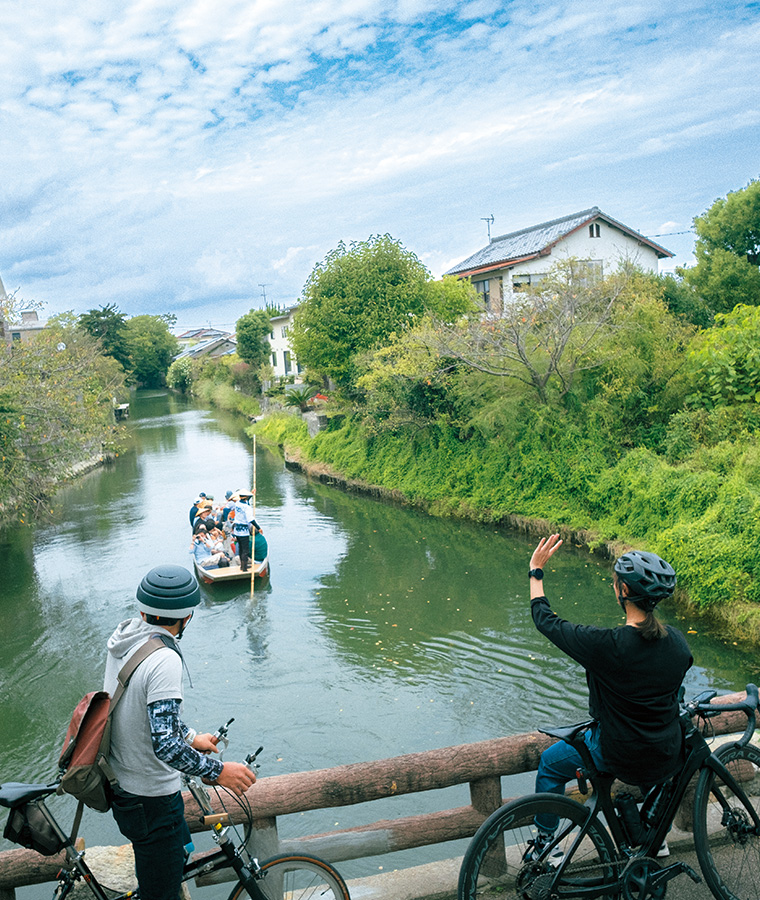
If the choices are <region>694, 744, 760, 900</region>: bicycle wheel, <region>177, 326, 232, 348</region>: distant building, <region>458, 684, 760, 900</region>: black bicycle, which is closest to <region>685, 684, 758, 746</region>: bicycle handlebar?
<region>458, 684, 760, 900</region>: black bicycle

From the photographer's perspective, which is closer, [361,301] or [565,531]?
[565,531]

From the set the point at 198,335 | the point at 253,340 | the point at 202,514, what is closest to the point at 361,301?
the point at 202,514

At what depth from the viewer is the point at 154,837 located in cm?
291

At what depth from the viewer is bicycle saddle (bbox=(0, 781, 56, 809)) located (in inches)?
113

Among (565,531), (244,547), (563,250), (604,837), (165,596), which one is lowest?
(565,531)

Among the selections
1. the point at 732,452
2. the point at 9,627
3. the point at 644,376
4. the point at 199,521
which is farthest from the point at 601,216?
the point at 9,627

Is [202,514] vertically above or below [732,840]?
below

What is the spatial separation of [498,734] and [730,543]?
5.33 m

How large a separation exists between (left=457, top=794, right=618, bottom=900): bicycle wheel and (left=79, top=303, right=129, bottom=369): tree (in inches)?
2582

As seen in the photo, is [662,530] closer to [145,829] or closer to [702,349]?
[702,349]

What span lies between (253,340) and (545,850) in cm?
5457

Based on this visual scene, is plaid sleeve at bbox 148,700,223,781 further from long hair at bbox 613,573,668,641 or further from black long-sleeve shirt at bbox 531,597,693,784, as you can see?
long hair at bbox 613,573,668,641

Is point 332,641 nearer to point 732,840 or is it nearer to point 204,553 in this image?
point 204,553

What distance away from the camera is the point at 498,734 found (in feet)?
31.0
